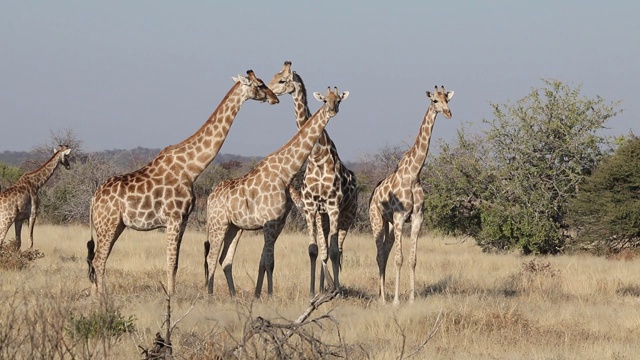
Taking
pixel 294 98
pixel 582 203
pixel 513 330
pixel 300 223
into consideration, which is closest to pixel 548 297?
pixel 582 203

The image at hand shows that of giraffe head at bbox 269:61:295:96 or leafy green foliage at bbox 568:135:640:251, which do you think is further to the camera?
leafy green foliage at bbox 568:135:640:251

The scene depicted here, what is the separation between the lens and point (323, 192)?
1202cm

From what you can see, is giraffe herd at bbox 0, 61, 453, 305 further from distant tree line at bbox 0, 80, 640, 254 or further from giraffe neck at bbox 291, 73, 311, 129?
distant tree line at bbox 0, 80, 640, 254

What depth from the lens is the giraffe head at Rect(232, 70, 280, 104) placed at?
1072 cm

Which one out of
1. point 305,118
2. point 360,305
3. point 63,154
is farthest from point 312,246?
point 63,154

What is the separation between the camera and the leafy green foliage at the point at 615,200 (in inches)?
546

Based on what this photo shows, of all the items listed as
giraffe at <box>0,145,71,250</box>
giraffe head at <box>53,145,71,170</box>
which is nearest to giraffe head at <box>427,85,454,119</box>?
giraffe at <box>0,145,71,250</box>

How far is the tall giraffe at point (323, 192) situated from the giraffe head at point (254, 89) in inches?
53.6

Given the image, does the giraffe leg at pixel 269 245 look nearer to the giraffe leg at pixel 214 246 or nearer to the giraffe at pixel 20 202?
the giraffe leg at pixel 214 246

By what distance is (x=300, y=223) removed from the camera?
27016mm

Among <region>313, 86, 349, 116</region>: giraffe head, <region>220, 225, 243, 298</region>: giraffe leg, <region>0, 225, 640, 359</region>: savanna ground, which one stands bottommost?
<region>0, 225, 640, 359</region>: savanna ground

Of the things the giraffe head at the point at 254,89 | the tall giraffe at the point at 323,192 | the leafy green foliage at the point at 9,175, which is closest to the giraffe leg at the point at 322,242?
the tall giraffe at the point at 323,192

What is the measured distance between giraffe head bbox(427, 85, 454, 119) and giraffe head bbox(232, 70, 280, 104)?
7.79ft

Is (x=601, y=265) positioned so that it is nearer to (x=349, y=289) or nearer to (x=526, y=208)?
(x=526, y=208)
